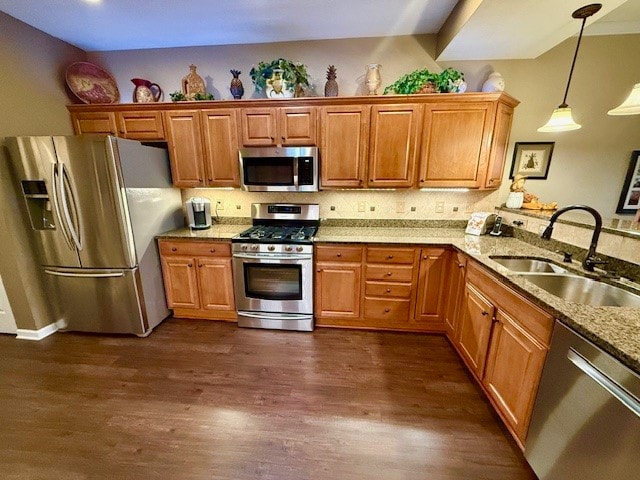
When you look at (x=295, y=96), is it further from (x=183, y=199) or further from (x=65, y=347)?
(x=65, y=347)

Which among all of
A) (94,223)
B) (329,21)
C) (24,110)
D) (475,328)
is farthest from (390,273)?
(24,110)

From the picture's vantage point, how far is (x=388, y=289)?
255 cm

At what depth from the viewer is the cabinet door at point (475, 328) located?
1.82 metres

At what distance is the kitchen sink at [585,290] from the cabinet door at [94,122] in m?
3.95

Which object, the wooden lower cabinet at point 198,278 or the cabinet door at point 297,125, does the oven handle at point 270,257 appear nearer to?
the wooden lower cabinet at point 198,278

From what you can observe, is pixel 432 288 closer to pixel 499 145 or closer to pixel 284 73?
pixel 499 145

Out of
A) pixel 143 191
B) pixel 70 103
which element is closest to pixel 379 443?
pixel 143 191

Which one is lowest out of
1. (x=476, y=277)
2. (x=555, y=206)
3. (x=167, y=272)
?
(x=167, y=272)

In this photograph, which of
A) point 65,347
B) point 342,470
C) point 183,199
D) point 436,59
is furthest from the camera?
point 183,199

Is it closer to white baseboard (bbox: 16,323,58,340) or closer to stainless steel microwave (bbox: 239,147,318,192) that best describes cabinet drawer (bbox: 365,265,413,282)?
stainless steel microwave (bbox: 239,147,318,192)

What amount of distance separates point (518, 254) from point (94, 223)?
360 centimetres

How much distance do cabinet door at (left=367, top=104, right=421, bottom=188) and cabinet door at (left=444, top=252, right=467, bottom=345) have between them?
876 millimetres

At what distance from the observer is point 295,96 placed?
2.60 m

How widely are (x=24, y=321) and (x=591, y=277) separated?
4668 millimetres
